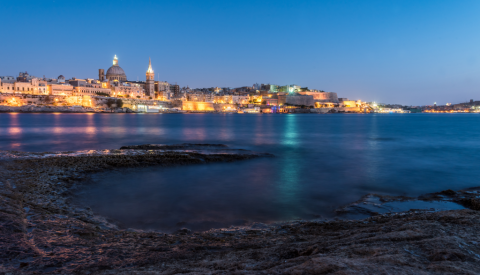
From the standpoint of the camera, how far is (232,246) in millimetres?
3443

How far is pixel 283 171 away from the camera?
9.31 metres

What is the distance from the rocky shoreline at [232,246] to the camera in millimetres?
2305

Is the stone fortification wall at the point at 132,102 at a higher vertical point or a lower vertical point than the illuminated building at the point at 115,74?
lower

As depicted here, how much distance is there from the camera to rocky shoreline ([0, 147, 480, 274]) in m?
2.30

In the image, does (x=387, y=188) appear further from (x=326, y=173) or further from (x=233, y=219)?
(x=233, y=219)

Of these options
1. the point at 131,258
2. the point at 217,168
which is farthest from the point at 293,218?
the point at 217,168

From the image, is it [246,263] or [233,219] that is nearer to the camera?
[246,263]

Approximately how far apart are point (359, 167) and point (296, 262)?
28.7ft

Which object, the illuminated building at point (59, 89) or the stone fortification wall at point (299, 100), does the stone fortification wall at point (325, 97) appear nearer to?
the stone fortification wall at point (299, 100)

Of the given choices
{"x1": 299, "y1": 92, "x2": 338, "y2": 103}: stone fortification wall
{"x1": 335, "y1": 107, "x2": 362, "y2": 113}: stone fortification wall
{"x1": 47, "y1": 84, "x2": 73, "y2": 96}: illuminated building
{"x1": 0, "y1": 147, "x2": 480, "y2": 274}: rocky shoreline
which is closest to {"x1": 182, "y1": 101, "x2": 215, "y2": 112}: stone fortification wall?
{"x1": 47, "y1": 84, "x2": 73, "y2": 96}: illuminated building

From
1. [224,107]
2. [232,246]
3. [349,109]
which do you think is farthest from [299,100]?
[232,246]

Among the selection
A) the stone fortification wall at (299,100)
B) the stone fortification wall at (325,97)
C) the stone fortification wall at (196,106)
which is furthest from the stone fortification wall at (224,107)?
the stone fortification wall at (325,97)

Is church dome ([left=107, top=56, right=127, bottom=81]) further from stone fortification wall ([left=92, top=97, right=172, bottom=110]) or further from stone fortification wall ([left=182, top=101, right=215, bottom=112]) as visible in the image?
stone fortification wall ([left=182, top=101, right=215, bottom=112])

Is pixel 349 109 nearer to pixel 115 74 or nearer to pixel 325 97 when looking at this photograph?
pixel 325 97
